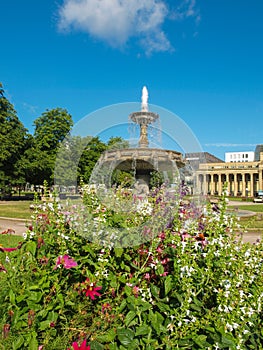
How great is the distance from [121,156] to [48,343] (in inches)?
261

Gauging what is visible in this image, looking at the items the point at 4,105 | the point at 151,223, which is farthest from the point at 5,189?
the point at 151,223

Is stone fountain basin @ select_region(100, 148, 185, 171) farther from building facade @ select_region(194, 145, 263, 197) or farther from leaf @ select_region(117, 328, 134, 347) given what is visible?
building facade @ select_region(194, 145, 263, 197)

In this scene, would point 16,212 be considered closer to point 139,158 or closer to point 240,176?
point 139,158

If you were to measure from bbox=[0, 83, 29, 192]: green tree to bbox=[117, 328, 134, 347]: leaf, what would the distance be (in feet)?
118

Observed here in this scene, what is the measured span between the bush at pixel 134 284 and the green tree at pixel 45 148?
33.7 m

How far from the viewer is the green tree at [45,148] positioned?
38856 millimetres

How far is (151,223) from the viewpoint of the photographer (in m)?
3.64

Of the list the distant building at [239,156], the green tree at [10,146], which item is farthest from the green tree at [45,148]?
the distant building at [239,156]

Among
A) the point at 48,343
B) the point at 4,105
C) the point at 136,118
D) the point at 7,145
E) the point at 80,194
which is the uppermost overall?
the point at 4,105

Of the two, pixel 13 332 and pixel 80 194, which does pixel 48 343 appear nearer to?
pixel 13 332

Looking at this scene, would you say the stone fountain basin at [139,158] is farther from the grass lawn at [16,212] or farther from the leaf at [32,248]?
the grass lawn at [16,212]

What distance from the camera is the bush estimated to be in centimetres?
260

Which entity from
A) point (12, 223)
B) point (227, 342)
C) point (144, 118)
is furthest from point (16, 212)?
point (227, 342)

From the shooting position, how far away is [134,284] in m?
3.07
